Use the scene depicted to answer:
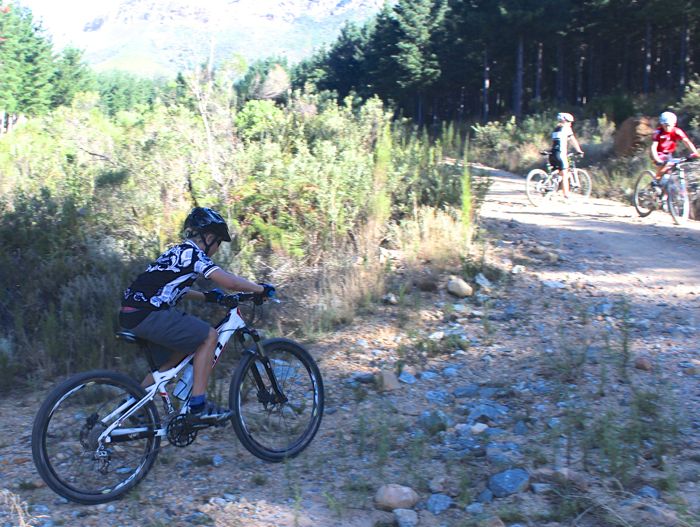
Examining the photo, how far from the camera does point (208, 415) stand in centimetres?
462

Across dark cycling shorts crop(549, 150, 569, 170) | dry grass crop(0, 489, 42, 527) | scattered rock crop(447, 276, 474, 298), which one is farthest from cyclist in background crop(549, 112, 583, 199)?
dry grass crop(0, 489, 42, 527)

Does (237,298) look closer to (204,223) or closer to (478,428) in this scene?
(204,223)

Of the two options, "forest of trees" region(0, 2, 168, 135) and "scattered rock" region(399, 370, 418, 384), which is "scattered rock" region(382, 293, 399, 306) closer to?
"scattered rock" region(399, 370, 418, 384)

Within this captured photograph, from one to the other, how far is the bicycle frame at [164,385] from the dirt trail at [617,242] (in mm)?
4782

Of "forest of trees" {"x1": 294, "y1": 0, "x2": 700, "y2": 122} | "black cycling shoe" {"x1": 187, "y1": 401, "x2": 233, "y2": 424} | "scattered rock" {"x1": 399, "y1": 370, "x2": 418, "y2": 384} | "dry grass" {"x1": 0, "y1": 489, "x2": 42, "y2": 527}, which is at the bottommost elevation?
"dry grass" {"x1": 0, "y1": 489, "x2": 42, "y2": 527}

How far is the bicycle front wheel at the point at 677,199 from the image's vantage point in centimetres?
1195

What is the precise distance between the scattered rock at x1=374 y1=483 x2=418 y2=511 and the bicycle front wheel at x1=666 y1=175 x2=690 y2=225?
9657 millimetres

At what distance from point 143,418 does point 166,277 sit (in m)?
0.94

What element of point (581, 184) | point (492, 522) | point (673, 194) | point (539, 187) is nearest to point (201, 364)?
point (492, 522)

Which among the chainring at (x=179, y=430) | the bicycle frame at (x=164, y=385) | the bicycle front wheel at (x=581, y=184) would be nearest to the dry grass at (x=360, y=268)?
the bicycle frame at (x=164, y=385)

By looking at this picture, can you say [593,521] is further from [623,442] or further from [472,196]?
[472,196]

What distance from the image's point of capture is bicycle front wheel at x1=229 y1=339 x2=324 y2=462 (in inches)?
195

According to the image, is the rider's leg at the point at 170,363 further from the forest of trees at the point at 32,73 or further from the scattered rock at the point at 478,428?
the forest of trees at the point at 32,73

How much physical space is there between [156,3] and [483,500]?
13.9 meters
